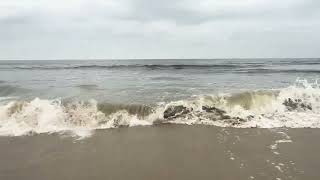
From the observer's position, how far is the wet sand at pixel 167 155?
19.6ft

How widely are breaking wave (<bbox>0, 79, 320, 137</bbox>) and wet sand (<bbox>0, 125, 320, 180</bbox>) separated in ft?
2.49

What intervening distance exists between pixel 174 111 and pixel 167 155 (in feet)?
13.8

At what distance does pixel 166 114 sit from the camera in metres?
11.0

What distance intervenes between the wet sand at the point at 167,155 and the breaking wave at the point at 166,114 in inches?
29.9

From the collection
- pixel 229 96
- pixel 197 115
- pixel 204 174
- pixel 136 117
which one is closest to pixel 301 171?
pixel 204 174

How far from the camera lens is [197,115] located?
1087 centimetres

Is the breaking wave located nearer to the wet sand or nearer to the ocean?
the ocean

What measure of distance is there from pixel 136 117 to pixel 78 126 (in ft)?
6.03

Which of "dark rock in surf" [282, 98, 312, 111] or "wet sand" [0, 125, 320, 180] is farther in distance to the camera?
"dark rock in surf" [282, 98, 312, 111]

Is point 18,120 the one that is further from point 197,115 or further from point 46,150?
point 197,115

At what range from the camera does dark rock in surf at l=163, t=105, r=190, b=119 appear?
10945 mm

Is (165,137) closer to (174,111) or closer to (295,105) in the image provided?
(174,111)

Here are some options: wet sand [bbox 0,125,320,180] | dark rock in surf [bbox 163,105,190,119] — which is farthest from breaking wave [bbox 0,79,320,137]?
wet sand [bbox 0,125,320,180]

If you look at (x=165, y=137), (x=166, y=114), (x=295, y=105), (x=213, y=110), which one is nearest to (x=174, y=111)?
(x=166, y=114)
